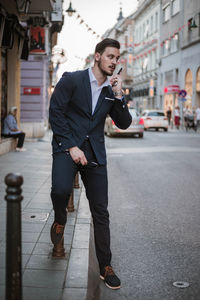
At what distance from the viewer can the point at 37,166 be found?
1119 centimetres

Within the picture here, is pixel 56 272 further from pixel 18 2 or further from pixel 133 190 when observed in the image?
pixel 18 2

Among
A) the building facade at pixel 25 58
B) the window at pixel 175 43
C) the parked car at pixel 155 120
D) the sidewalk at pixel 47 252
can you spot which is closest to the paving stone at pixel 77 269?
the sidewalk at pixel 47 252

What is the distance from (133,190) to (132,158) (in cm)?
564

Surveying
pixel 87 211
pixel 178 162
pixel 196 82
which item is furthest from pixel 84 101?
pixel 196 82

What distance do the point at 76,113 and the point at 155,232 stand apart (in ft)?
7.92

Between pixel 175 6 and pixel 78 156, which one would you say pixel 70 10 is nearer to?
pixel 78 156

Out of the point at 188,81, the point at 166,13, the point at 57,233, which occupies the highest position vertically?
the point at 166,13

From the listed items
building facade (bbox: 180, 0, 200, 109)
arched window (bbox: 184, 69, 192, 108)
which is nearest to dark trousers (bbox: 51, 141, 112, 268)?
building facade (bbox: 180, 0, 200, 109)

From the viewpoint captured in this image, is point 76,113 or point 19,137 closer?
point 76,113

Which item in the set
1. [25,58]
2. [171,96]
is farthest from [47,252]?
[171,96]

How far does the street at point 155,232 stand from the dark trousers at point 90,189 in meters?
0.40

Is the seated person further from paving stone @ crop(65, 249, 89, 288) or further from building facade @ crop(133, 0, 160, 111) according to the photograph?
building facade @ crop(133, 0, 160, 111)

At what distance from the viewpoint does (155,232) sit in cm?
562

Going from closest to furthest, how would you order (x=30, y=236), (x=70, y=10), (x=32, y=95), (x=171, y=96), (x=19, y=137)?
(x=30, y=236) < (x=19, y=137) < (x=70, y=10) < (x=32, y=95) < (x=171, y=96)
